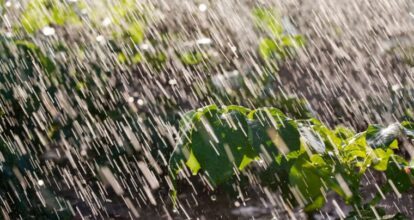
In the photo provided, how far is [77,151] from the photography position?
5.61 feet

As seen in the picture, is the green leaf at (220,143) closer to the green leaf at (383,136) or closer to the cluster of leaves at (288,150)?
the cluster of leaves at (288,150)

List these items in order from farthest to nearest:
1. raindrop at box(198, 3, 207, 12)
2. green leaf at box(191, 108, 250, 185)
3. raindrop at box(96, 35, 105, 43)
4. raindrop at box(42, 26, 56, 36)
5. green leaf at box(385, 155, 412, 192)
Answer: raindrop at box(198, 3, 207, 12) < raindrop at box(96, 35, 105, 43) < raindrop at box(42, 26, 56, 36) < green leaf at box(385, 155, 412, 192) < green leaf at box(191, 108, 250, 185)

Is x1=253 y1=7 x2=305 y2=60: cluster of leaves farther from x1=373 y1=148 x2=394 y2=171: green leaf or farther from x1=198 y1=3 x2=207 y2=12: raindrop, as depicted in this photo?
x1=373 y1=148 x2=394 y2=171: green leaf

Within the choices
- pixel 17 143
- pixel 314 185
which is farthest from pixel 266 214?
pixel 314 185

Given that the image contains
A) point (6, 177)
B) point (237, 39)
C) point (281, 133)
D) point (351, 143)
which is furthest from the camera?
point (237, 39)

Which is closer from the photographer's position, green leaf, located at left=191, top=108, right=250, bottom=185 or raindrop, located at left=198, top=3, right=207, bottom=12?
green leaf, located at left=191, top=108, right=250, bottom=185

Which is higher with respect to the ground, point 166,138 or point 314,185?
point 166,138

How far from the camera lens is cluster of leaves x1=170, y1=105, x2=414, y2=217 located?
0.91 meters

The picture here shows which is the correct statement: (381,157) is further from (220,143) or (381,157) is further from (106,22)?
(106,22)

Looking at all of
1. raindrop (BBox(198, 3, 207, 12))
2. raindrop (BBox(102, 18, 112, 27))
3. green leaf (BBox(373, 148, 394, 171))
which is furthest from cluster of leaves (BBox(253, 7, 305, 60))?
green leaf (BBox(373, 148, 394, 171))

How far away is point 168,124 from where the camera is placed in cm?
163

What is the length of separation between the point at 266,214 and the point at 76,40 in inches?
31.7

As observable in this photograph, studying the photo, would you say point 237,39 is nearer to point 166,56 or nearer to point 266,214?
point 166,56

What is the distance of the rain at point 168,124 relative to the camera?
3.20 ft
